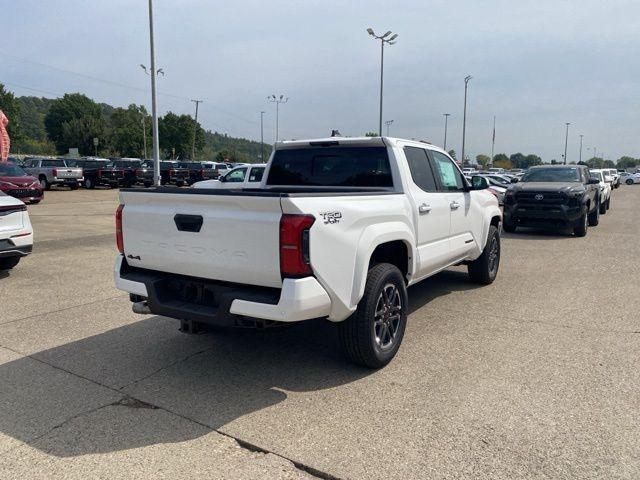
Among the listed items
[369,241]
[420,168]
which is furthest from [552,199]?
[369,241]

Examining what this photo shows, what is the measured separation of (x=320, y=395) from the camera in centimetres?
388

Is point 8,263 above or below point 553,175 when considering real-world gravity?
below

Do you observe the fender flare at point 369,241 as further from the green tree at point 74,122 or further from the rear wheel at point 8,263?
the green tree at point 74,122

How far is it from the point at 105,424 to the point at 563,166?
46.8ft

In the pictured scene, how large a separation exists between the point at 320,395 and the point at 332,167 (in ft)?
8.03

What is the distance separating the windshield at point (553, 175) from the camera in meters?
13.9

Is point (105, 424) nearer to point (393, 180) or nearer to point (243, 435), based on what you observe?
point (243, 435)

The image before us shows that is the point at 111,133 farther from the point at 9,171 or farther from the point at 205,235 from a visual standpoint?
the point at 205,235

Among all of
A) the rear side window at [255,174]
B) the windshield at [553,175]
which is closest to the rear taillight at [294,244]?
the windshield at [553,175]

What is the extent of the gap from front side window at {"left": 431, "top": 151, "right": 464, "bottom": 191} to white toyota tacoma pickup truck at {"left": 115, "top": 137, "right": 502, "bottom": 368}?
1.42ft

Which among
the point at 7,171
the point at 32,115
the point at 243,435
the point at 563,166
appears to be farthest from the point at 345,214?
the point at 32,115

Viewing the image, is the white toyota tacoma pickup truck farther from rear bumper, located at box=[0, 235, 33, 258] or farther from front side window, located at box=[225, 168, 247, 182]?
front side window, located at box=[225, 168, 247, 182]

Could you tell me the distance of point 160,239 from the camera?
158 inches

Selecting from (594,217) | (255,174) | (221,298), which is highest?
(255,174)
